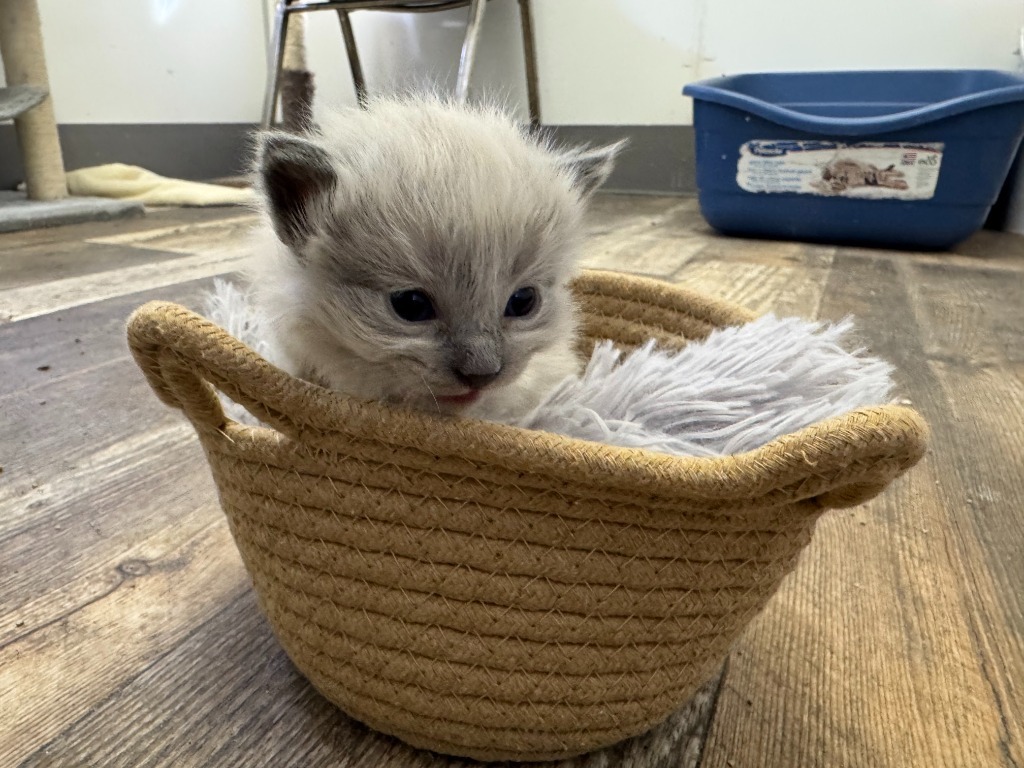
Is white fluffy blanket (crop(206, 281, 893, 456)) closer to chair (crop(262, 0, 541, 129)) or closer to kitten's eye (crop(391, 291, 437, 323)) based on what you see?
kitten's eye (crop(391, 291, 437, 323))

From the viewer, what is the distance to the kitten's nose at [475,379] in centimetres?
56

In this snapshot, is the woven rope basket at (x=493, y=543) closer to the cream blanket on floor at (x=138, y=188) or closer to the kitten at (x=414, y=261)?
the kitten at (x=414, y=261)

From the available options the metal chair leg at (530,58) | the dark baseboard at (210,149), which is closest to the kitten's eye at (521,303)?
the dark baseboard at (210,149)

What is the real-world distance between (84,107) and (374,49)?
4.11 feet

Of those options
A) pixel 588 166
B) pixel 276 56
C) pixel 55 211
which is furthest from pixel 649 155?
pixel 588 166

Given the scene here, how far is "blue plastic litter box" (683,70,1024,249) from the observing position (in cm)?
217

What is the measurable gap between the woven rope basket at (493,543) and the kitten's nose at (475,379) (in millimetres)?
64

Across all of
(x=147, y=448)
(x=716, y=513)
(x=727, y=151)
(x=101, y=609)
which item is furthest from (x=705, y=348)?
(x=727, y=151)

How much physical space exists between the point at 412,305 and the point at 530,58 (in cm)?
281

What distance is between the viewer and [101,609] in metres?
0.72

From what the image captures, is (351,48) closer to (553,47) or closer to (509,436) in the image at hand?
(553,47)

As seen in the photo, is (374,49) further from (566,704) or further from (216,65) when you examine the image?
(566,704)

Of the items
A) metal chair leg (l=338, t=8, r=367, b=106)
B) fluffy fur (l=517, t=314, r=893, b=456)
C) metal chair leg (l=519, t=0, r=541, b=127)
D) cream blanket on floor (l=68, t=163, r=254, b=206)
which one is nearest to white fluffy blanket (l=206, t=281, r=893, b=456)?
fluffy fur (l=517, t=314, r=893, b=456)

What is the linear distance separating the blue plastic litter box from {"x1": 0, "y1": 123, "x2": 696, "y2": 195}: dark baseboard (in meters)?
0.56
